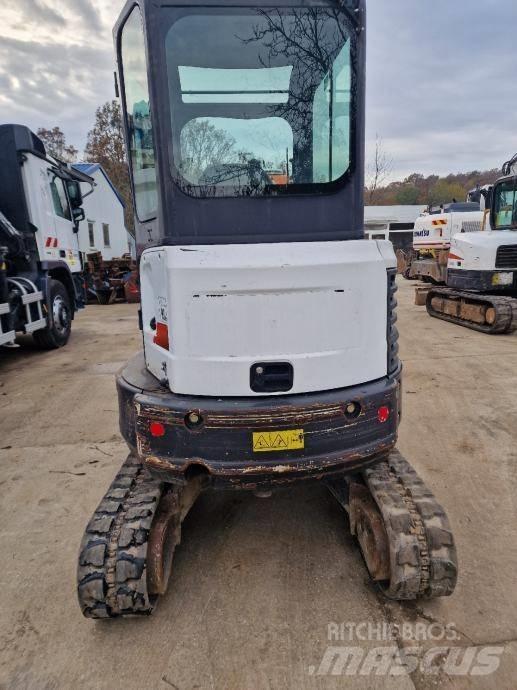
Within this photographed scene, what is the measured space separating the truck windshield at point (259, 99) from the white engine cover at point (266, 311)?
1.21ft

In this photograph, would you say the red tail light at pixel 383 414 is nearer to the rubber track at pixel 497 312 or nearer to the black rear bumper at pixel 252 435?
the black rear bumper at pixel 252 435

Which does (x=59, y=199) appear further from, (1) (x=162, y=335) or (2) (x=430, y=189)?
(2) (x=430, y=189)

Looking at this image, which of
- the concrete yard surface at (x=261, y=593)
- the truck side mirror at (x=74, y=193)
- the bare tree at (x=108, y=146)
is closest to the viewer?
the concrete yard surface at (x=261, y=593)

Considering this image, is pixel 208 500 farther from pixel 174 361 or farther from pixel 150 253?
pixel 150 253

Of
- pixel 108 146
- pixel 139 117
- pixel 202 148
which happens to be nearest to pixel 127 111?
pixel 139 117

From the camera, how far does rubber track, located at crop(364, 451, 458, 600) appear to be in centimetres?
222

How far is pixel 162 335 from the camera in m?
2.38

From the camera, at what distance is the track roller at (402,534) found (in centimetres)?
222

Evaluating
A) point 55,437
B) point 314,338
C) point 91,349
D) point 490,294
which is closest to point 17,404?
point 55,437

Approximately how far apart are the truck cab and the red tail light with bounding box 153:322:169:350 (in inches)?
0.7

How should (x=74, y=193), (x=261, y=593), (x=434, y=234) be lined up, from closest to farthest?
(x=261, y=593) → (x=74, y=193) → (x=434, y=234)

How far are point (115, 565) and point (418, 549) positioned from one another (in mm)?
1431

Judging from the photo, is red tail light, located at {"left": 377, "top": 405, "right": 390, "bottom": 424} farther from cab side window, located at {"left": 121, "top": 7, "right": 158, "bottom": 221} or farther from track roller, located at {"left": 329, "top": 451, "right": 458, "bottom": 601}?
cab side window, located at {"left": 121, "top": 7, "right": 158, "bottom": 221}

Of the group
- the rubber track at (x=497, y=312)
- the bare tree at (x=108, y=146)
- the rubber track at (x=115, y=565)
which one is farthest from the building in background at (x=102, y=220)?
the rubber track at (x=115, y=565)
